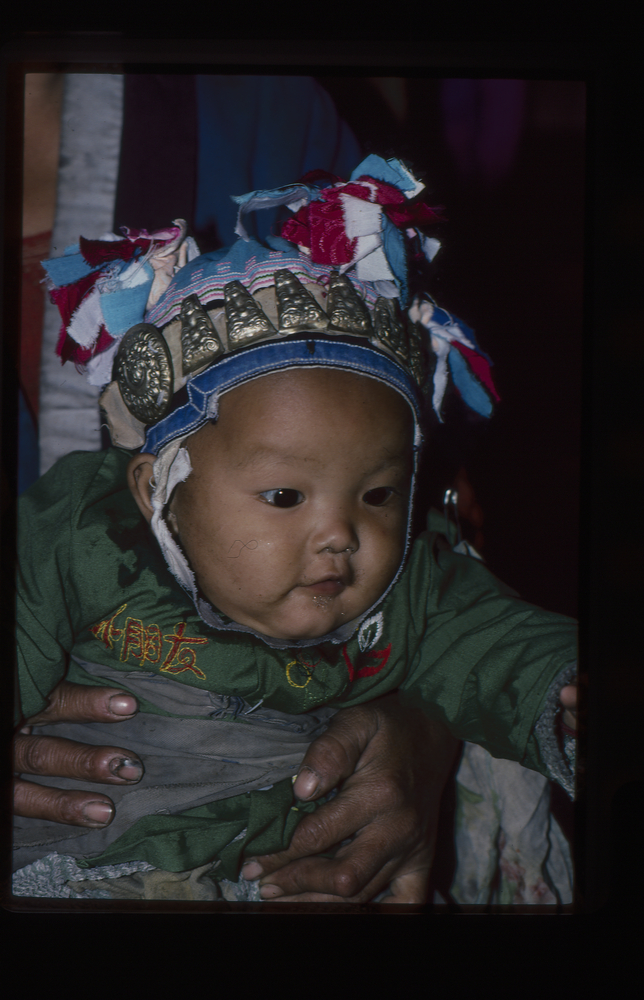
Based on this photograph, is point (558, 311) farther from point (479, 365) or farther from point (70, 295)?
point (70, 295)

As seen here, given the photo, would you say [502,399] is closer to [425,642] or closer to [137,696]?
[425,642]

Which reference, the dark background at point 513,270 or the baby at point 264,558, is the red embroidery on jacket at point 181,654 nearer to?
the baby at point 264,558

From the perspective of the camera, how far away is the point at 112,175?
85 cm

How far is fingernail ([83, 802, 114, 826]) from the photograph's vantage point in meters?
0.86

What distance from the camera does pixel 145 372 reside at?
0.82m

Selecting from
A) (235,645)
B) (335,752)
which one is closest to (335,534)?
(235,645)

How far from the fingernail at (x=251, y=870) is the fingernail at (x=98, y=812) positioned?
20cm

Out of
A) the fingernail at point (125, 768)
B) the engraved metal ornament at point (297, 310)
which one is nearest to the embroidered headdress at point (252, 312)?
the engraved metal ornament at point (297, 310)

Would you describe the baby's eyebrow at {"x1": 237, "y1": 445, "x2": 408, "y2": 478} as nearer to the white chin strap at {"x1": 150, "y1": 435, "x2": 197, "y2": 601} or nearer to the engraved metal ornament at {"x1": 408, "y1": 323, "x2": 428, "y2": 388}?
the white chin strap at {"x1": 150, "y1": 435, "x2": 197, "y2": 601}

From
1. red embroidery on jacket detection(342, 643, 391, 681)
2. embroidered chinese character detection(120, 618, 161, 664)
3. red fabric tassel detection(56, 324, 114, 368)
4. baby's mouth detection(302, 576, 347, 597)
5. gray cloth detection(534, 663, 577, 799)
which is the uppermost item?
red fabric tassel detection(56, 324, 114, 368)

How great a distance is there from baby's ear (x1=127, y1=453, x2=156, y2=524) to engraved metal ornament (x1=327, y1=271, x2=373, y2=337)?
309 mm

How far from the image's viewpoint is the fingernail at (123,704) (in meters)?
0.86

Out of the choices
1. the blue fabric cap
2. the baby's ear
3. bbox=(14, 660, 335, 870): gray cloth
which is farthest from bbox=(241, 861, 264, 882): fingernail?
the blue fabric cap

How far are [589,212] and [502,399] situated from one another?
0.96ft
